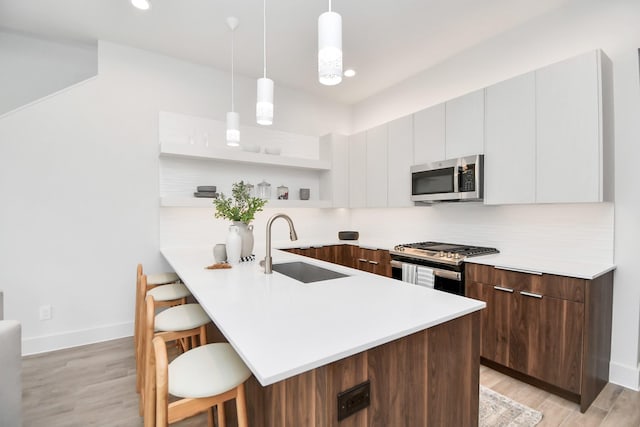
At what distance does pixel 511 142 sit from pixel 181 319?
282 centimetres

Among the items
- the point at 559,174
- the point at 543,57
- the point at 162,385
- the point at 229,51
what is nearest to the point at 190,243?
the point at 229,51

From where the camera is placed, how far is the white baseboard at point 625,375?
7.04 ft

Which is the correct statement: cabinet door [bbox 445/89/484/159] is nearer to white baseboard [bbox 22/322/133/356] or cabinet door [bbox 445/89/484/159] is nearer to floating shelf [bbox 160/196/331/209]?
floating shelf [bbox 160/196/331/209]

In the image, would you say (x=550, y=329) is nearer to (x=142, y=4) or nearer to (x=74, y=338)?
(x=142, y=4)

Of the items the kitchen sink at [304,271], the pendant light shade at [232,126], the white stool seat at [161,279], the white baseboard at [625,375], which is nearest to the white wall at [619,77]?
the white baseboard at [625,375]

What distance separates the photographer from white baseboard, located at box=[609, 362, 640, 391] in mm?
2145

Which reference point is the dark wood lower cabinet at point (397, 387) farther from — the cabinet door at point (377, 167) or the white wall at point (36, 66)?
the white wall at point (36, 66)

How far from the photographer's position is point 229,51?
3.29 meters

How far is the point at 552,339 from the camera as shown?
2.07 m

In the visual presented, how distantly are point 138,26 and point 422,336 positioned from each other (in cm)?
348

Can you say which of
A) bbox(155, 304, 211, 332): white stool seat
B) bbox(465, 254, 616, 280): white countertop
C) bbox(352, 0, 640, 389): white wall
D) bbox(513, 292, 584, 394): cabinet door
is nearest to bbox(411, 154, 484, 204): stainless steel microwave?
bbox(352, 0, 640, 389): white wall

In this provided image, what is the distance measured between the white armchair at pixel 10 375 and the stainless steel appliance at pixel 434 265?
283 cm

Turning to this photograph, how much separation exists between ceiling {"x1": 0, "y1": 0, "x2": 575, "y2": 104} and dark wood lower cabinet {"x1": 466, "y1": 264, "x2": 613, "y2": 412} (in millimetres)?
2233

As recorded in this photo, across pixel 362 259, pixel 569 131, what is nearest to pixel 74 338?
pixel 362 259
